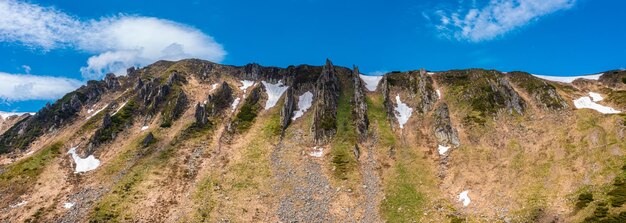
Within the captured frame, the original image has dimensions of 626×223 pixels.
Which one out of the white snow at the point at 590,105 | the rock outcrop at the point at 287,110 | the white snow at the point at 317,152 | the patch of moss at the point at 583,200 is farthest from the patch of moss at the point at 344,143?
the white snow at the point at 590,105

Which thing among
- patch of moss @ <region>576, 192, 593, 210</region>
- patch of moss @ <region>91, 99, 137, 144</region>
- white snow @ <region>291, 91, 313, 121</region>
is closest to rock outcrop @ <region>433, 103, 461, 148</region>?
patch of moss @ <region>576, 192, 593, 210</region>

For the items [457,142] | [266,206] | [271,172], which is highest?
[457,142]

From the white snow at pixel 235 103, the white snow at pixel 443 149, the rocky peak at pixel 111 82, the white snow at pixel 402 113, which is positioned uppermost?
the rocky peak at pixel 111 82

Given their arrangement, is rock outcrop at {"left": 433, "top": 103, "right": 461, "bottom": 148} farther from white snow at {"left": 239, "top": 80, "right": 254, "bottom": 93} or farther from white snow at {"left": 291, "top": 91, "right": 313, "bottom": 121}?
white snow at {"left": 239, "top": 80, "right": 254, "bottom": 93}

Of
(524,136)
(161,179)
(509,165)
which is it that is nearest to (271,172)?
(161,179)

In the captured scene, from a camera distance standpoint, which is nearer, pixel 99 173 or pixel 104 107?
pixel 99 173

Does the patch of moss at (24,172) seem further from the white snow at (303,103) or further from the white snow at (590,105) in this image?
the white snow at (590,105)

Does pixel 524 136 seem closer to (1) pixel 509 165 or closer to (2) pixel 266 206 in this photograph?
(1) pixel 509 165
